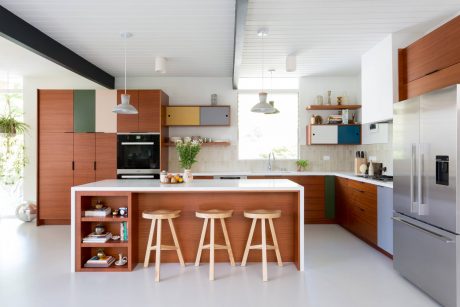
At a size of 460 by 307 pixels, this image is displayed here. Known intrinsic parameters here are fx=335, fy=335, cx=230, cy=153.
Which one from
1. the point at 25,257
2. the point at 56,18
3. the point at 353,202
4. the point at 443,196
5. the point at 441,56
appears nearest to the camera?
the point at 443,196

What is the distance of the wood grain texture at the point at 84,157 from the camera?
6055 millimetres

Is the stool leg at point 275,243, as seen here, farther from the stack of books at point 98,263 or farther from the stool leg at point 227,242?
the stack of books at point 98,263

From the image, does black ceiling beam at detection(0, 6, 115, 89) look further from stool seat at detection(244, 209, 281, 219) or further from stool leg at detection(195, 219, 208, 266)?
stool seat at detection(244, 209, 281, 219)

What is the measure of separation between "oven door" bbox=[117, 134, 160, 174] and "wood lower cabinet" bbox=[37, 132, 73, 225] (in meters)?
0.98

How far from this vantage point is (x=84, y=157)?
6.07 metres

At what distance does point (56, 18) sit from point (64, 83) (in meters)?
3.05

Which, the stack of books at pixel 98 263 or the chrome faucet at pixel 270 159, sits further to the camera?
the chrome faucet at pixel 270 159

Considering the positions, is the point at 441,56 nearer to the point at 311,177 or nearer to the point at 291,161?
the point at 311,177

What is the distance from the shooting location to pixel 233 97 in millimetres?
6738

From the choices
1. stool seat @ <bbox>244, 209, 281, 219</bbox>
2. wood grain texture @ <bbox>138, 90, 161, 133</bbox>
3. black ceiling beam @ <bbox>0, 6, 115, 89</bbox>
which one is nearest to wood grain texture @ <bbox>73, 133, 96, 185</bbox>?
wood grain texture @ <bbox>138, 90, 161, 133</bbox>

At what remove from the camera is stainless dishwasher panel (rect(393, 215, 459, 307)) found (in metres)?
2.63

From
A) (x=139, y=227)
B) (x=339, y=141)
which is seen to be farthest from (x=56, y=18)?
(x=339, y=141)

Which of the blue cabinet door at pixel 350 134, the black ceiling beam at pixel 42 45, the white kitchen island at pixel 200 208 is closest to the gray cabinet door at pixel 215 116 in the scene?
the black ceiling beam at pixel 42 45

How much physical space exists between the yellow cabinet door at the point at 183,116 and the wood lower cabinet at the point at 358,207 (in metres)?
2.85
